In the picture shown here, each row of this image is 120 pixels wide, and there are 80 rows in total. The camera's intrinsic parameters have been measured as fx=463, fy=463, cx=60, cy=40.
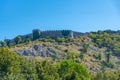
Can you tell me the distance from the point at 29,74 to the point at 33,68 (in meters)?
2.45

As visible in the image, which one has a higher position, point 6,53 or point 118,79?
point 6,53

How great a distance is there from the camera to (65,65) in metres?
115

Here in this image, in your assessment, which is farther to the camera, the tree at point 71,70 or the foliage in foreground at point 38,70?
the tree at point 71,70

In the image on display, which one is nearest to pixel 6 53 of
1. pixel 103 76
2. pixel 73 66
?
pixel 73 66

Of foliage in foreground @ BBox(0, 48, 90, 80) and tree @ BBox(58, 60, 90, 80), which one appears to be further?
tree @ BBox(58, 60, 90, 80)

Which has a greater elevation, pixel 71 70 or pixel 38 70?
pixel 38 70

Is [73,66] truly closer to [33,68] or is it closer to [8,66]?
[33,68]

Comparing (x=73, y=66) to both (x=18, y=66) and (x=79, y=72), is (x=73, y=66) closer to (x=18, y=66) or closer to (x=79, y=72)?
(x=79, y=72)

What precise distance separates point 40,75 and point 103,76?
3904cm

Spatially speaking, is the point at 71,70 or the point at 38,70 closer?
the point at 38,70

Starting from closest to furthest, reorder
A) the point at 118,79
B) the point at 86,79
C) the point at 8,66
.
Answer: the point at 8,66
the point at 86,79
the point at 118,79

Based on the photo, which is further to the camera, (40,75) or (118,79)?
(118,79)

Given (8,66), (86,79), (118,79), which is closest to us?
(8,66)

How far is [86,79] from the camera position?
111m
